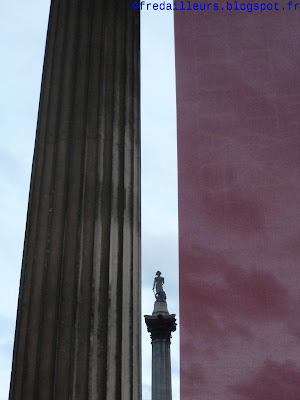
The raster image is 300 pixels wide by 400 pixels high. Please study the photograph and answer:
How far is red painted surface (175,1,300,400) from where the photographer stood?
7.33m

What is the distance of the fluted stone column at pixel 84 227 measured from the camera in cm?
523

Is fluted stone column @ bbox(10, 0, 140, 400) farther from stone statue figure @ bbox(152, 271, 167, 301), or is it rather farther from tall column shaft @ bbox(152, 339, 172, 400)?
stone statue figure @ bbox(152, 271, 167, 301)

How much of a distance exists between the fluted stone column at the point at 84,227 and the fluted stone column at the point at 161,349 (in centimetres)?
1507

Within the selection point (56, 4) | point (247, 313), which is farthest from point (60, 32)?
point (247, 313)

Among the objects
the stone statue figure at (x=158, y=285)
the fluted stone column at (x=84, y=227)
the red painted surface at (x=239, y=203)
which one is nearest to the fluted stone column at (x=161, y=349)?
the stone statue figure at (x=158, y=285)

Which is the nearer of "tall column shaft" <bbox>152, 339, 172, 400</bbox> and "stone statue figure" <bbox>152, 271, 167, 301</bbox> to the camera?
"tall column shaft" <bbox>152, 339, 172, 400</bbox>

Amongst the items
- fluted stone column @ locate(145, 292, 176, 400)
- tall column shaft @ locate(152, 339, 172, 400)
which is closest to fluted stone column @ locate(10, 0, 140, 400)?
fluted stone column @ locate(145, 292, 176, 400)

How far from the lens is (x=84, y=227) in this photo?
19.1ft

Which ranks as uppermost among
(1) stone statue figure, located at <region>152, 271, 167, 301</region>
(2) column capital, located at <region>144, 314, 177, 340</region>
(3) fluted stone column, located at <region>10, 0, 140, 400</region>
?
(1) stone statue figure, located at <region>152, 271, 167, 301</region>

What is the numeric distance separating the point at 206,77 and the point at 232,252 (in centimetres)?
274

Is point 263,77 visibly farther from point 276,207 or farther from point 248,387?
point 248,387

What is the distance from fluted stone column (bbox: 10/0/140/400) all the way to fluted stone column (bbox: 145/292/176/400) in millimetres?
15073

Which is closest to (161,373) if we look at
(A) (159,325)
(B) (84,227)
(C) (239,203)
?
(A) (159,325)

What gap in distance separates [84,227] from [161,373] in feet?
53.9
